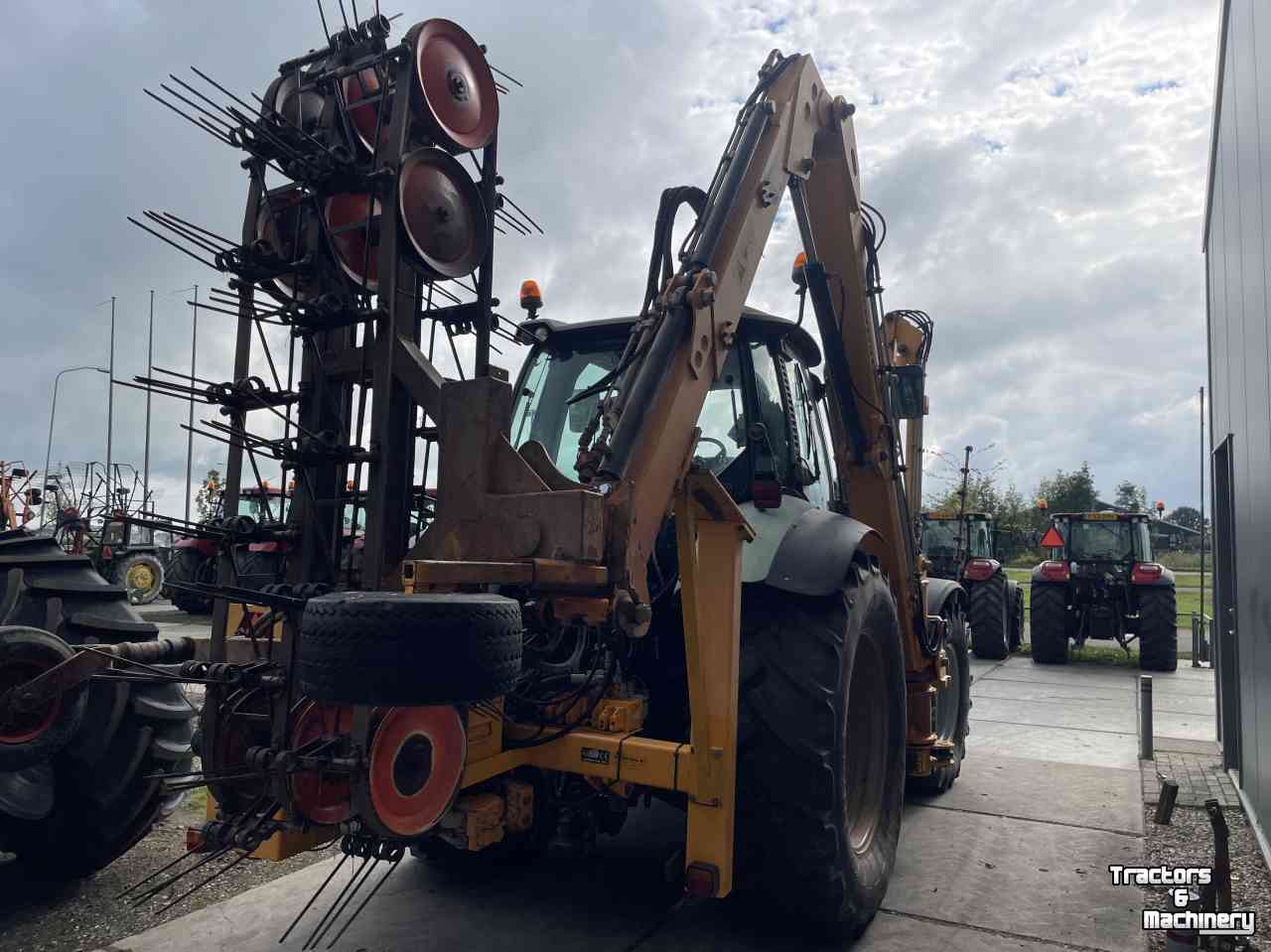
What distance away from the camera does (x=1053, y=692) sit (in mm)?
10781

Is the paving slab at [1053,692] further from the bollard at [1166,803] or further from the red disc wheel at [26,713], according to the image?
the red disc wheel at [26,713]

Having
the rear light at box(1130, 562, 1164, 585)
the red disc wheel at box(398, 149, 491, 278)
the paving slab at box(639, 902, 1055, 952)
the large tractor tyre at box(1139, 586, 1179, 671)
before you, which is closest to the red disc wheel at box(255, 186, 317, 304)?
the red disc wheel at box(398, 149, 491, 278)

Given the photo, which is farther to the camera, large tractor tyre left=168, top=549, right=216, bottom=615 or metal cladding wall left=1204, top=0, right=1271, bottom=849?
large tractor tyre left=168, top=549, right=216, bottom=615

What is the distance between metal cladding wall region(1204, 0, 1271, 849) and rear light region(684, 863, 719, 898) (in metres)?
3.17

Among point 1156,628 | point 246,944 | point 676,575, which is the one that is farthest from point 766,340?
point 1156,628

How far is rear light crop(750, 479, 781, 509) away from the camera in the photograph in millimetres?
3822

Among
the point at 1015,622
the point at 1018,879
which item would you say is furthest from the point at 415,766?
the point at 1015,622

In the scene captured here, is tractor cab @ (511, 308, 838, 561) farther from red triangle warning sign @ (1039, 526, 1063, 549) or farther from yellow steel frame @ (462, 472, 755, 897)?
red triangle warning sign @ (1039, 526, 1063, 549)

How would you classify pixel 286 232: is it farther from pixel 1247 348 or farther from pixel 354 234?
pixel 1247 348

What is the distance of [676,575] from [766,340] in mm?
1178

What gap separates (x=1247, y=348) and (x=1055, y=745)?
382 cm

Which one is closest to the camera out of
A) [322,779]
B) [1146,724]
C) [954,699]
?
[322,779]

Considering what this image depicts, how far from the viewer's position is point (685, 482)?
314 centimetres

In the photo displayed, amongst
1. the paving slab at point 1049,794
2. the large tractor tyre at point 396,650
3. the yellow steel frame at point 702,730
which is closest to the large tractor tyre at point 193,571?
the paving slab at point 1049,794
